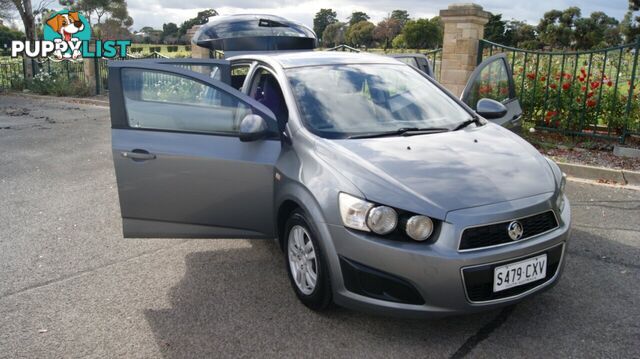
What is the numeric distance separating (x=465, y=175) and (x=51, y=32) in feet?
85.4

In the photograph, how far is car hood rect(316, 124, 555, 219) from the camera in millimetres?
2992

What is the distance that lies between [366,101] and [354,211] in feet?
4.24

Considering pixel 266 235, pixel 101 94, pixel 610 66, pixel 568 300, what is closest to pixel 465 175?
pixel 568 300

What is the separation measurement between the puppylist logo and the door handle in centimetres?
1637

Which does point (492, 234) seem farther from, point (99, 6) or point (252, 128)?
point (99, 6)

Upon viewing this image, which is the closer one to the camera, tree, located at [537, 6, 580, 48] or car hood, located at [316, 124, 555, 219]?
car hood, located at [316, 124, 555, 219]

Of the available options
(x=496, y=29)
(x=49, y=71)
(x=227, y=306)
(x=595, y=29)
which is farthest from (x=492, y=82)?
(x=595, y=29)

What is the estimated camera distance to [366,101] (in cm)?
407

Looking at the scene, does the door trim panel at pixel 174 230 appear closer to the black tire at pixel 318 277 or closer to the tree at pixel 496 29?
the black tire at pixel 318 277

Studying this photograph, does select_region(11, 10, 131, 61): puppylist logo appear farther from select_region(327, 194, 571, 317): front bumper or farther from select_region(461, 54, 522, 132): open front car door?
select_region(327, 194, 571, 317): front bumper

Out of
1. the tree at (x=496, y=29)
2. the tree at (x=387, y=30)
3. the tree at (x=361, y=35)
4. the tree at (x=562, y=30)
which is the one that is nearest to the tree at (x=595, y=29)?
the tree at (x=562, y=30)

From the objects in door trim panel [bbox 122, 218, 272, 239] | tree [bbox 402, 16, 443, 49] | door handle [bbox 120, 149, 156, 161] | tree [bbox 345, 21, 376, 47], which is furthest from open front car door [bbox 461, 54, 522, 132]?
tree [bbox 345, 21, 376, 47]

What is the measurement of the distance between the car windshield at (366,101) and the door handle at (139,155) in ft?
3.66

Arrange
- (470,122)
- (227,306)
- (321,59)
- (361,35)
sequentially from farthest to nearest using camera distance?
(361,35)
(321,59)
(470,122)
(227,306)
